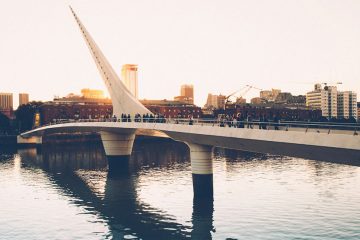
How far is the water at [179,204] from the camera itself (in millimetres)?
29839

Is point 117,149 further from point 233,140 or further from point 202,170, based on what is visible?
point 233,140

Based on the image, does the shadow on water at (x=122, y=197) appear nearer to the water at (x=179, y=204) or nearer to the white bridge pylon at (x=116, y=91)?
the water at (x=179, y=204)

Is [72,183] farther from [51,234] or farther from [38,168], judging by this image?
[51,234]

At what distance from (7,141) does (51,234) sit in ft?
324

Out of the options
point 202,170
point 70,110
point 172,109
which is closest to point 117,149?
point 202,170

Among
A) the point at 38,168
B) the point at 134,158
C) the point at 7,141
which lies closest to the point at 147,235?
the point at 38,168

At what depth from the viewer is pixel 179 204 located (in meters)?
38.0

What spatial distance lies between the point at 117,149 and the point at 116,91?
11.7 meters

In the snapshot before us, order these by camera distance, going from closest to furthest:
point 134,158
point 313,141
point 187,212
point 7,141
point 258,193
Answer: point 313,141, point 187,212, point 258,193, point 134,158, point 7,141

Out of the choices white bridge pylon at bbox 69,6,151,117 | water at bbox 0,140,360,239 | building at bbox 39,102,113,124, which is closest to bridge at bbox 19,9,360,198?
white bridge pylon at bbox 69,6,151,117

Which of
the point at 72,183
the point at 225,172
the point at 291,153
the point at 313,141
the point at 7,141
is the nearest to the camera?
the point at 313,141

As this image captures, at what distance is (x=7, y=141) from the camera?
12100 cm

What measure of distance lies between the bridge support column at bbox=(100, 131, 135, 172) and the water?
186cm

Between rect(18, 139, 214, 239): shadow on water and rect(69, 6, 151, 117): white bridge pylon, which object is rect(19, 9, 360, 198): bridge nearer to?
rect(69, 6, 151, 117): white bridge pylon
